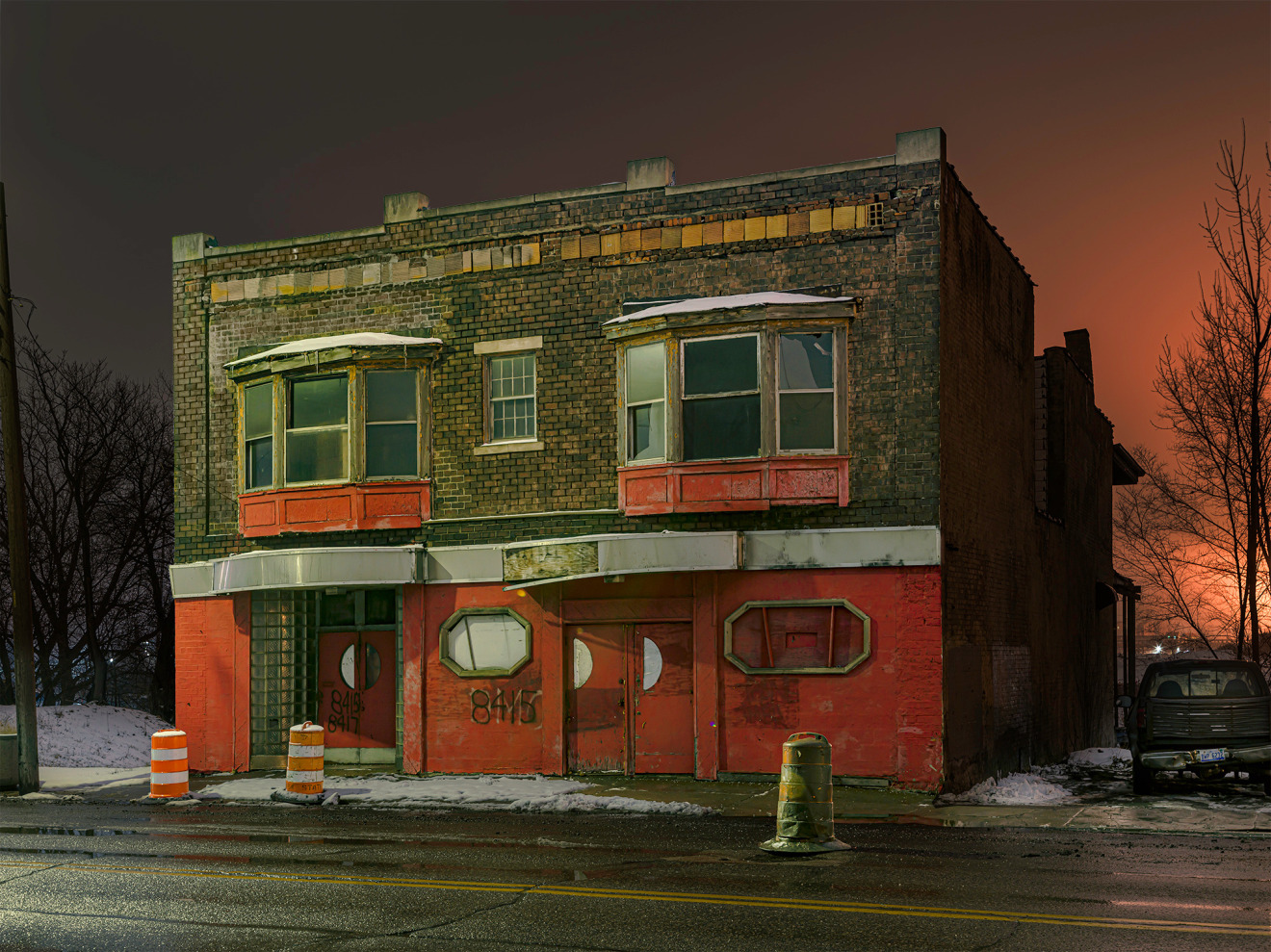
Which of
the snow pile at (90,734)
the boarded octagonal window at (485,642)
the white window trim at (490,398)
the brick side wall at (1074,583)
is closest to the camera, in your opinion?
the boarded octagonal window at (485,642)

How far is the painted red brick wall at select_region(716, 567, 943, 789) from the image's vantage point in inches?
646

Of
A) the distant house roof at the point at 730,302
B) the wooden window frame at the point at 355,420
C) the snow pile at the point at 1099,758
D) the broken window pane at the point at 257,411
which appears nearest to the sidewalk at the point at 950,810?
the wooden window frame at the point at 355,420

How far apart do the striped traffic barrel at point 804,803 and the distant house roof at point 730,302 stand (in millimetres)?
7405

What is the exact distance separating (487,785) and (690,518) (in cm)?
457

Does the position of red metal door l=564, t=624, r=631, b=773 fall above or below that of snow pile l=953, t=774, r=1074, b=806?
above

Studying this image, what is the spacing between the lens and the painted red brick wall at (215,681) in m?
20.4

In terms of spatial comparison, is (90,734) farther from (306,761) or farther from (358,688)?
(306,761)

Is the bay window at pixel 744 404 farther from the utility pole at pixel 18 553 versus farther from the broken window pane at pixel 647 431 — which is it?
the utility pole at pixel 18 553

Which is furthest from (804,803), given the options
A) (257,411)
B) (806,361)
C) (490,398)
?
(257,411)

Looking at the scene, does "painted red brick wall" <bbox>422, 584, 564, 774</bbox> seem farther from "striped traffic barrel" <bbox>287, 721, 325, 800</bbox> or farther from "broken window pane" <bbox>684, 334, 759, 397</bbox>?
"broken window pane" <bbox>684, 334, 759, 397</bbox>

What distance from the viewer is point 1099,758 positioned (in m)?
24.9

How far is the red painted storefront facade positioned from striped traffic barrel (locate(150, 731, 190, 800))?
330 cm

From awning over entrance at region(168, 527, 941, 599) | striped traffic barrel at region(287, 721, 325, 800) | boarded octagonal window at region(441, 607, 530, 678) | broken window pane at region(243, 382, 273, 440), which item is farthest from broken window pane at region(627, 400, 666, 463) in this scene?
broken window pane at region(243, 382, 273, 440)

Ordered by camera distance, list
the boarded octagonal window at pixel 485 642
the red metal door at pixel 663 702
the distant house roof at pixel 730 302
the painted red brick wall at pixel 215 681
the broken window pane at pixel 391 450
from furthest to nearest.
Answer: the painted red brick wall at pixel 215 681, the broken window pane at pixel 391 450, the boarded octagonal window at pixel 485 642, the red metal door at pixel 663 702, the distant house roof at pixel 730 302
